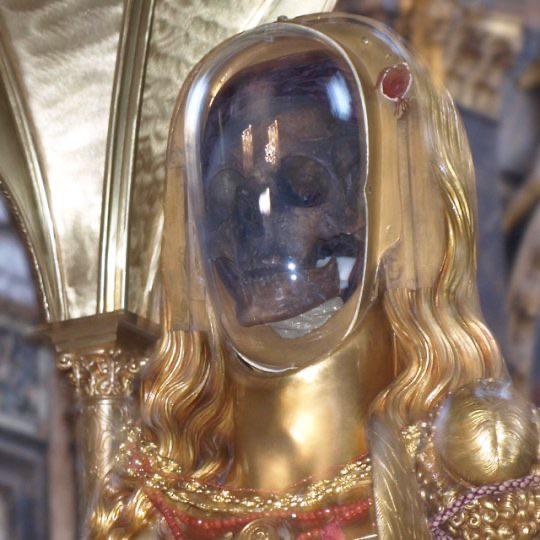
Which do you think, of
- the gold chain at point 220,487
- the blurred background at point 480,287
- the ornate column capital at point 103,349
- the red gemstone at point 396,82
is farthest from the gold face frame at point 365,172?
the blurred background at point 480,287

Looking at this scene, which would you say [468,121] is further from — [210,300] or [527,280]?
[210,300]

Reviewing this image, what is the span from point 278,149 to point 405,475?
532 mm

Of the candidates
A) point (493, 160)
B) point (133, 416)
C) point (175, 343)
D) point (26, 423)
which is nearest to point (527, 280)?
point (493, 160)

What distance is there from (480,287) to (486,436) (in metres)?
4.47

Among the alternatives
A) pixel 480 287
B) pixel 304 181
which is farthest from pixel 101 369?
pixel 480 287

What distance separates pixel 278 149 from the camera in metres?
2.71

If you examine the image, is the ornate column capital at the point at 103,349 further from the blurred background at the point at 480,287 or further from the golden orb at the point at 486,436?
the blurred background at the point at 480,287

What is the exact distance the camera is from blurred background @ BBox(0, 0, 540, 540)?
6820mm

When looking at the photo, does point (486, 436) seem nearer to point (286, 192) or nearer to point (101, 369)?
point (286, 192)

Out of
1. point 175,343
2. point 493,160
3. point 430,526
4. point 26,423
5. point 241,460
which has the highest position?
point 493,160

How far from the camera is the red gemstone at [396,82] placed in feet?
8.91

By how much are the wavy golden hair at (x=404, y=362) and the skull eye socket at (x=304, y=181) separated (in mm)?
154

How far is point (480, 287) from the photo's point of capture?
6789mm

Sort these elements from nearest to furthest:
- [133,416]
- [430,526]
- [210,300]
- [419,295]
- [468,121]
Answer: [430,526], [419,295], [210,300], [133,416], [468,121]
